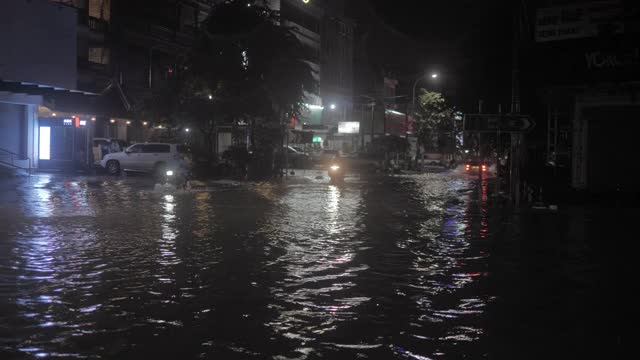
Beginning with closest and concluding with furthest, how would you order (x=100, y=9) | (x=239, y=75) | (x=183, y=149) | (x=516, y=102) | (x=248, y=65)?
(x=516, y=102), (x=183, y=149), (x=239, y=75), (x=248, y=65), (x=100, y=9)

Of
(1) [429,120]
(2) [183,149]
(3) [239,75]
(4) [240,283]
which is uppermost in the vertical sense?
(1) [429,120]

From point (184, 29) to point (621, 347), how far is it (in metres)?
52.3

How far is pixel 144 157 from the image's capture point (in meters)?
37.0

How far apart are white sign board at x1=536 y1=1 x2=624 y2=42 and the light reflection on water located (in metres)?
8.02

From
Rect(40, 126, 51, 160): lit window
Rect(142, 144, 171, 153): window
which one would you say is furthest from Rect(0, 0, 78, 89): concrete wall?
Rect(142, 144, 171, 153): window

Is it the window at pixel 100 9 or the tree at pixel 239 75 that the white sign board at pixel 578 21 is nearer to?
the tree at pixel 239 75

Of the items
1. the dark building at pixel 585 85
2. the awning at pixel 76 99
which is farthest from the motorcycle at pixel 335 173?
the dark building at pixel 585 85

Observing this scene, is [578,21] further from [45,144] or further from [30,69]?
[45,144]

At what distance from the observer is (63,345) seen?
256 inches

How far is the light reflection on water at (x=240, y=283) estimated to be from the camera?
671 cm

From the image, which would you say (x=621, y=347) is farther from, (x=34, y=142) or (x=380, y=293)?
(x=34, y=142)

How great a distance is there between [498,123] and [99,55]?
35.8 meters

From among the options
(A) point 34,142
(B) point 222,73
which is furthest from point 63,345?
(A) point 34,142

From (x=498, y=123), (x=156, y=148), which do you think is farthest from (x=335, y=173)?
(x=498, y=123)
